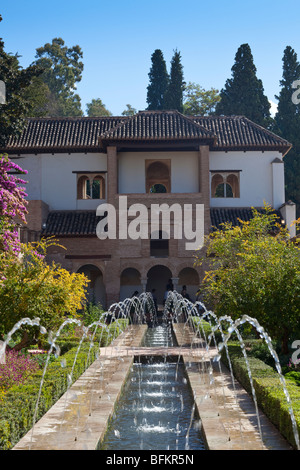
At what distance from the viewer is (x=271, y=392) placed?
8125 mm

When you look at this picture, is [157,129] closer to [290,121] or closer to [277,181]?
[277,181]

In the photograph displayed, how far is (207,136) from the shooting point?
26250mm

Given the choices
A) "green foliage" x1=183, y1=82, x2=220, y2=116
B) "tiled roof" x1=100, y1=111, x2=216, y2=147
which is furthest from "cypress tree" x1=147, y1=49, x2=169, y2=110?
"tiled roof" x1=100, y1=111, x2=216, y2=147

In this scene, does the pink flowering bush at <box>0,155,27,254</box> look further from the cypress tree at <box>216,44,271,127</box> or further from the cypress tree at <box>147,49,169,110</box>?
the cypress tree at <box>147,49,169,110</box>

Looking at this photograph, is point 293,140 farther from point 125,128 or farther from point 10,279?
point 10,279

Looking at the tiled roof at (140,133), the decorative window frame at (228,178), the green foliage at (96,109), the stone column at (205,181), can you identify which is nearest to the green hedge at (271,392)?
the stone column at (205,181)

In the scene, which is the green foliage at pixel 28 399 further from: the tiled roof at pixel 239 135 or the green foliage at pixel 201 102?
the green foliage at pixel 201 102

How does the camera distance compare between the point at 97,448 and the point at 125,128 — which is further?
the point at 125,128

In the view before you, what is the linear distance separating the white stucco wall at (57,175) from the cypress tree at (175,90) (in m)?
14.3

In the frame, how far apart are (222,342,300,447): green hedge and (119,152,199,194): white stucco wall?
1703cm

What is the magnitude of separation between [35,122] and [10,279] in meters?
18.8

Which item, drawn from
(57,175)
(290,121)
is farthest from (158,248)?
(290,121)

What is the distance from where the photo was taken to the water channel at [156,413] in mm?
7500
